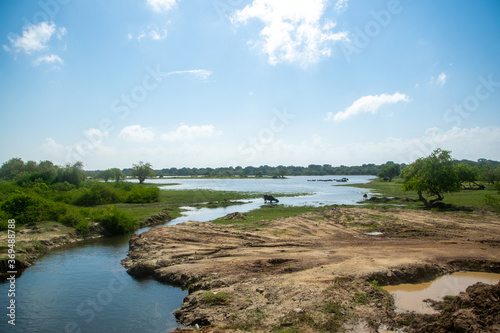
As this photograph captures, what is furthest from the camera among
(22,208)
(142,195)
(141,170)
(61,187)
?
(141,170)

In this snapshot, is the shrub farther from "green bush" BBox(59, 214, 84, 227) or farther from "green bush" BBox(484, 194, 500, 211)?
"green bush" BBox(484, 194, 500, 211)

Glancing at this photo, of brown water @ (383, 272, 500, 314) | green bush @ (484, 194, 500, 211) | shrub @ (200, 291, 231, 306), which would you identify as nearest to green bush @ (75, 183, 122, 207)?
shrub @ (200, 291, 231, 306)

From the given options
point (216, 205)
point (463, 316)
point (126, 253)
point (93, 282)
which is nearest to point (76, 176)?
point (216, 205)

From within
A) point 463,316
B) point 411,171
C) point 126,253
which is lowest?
point 126,253

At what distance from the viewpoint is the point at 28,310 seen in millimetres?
10180

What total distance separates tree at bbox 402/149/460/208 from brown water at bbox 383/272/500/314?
22197 mm

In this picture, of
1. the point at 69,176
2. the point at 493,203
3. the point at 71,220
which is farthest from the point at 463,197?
the point at 69,176

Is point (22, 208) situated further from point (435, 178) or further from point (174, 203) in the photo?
point (435, 178)

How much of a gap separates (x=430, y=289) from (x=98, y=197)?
3964cm

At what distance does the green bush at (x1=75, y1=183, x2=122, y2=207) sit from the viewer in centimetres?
3734

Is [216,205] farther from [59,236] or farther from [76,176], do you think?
[76,176]

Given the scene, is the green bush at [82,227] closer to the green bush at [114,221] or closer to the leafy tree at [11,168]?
the green bush at [114,221]

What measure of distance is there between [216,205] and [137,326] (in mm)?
32684

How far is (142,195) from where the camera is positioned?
44969 millimetres
